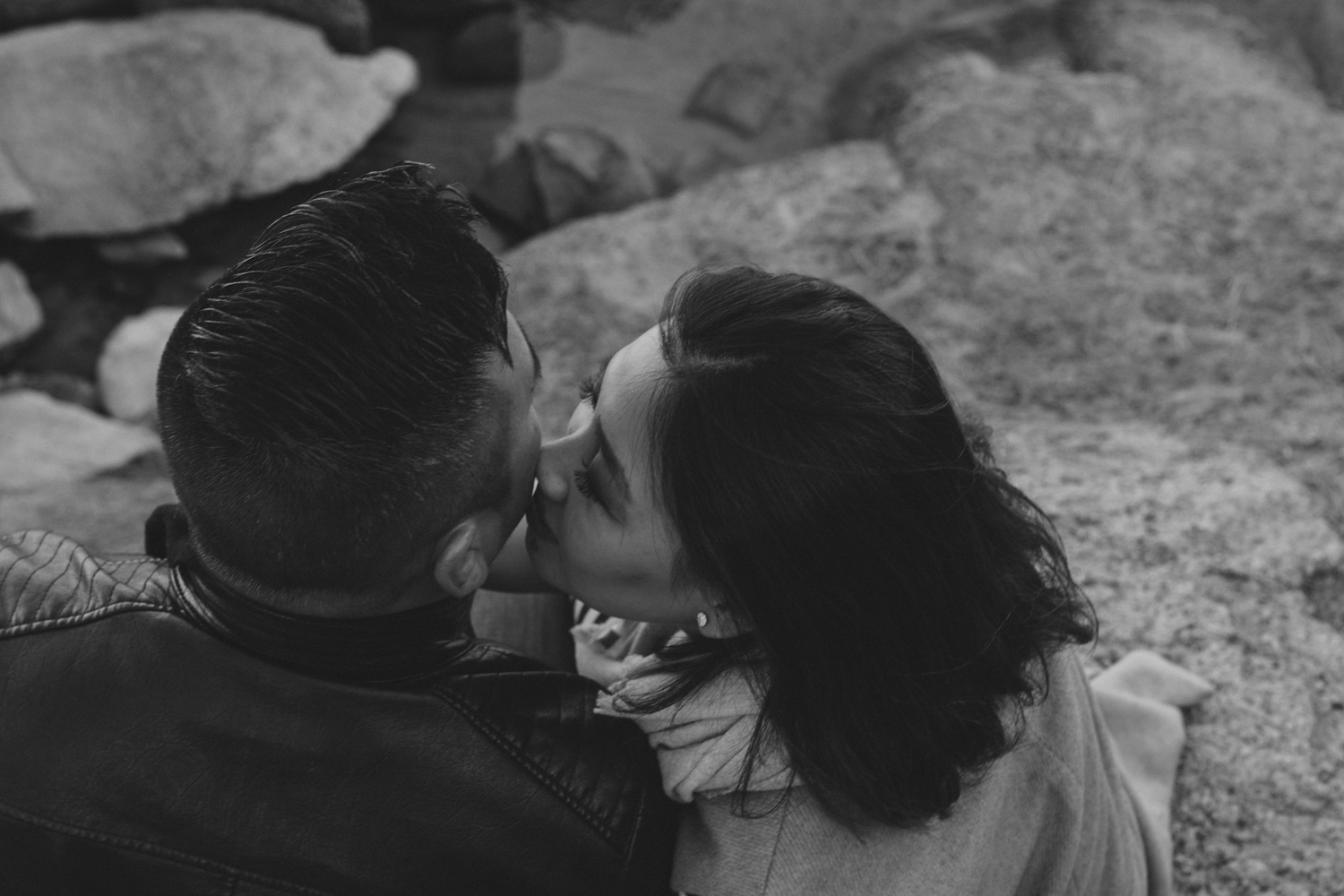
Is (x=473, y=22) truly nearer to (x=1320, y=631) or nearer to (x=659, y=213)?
(x=659, y=213)

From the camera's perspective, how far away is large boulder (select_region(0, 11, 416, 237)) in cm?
544

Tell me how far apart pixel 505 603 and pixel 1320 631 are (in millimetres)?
1399

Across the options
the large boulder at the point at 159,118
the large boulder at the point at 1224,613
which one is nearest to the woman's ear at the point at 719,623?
the large boulder at the point at 1224,613

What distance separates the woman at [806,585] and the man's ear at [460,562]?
13 cm

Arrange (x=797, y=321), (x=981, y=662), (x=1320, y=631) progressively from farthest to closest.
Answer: (x=1320, y=631) < (x=981, y=662) < (x=797, y=321)

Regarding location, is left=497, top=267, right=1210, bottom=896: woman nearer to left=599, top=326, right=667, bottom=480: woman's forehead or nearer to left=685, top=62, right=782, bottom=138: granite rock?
left=599, top=326, right=667, bottom=480: woman's forehead

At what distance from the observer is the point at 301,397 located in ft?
Answer: 4.19

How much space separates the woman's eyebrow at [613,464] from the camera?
150cm

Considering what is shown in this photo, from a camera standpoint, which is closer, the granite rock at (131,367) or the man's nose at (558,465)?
the man's nose at (558,465)

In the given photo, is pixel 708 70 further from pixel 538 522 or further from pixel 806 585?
pixel 806 585

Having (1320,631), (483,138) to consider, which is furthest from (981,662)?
(483,138)

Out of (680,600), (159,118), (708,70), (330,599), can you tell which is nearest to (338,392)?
(330,599)

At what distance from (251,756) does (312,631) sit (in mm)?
147

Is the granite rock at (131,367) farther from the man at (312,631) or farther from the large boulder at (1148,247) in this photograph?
the man at (312,631)
